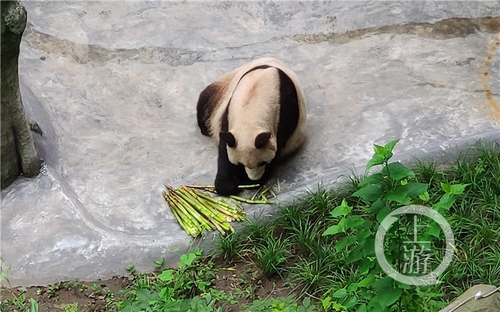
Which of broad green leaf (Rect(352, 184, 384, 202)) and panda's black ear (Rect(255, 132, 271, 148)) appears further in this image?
panda's black ear (Rect(255, 132, 271, 148))

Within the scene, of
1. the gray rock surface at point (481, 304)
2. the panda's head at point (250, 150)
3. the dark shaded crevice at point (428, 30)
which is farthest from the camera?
the dark shaded crevice at point (428, 30)

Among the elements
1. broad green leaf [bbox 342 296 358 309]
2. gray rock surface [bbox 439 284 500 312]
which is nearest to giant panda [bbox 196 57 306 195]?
broad green leaf [bbox 342 296 358 309]

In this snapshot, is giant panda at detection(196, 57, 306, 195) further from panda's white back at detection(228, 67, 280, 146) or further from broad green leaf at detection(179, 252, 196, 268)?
broad green leaf at detection(179, 252, 196, 268)

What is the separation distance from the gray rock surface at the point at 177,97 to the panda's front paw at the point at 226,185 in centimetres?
22

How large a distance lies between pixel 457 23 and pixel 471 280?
2.98m

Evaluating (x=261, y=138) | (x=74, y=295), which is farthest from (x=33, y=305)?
(x=261, y=138)

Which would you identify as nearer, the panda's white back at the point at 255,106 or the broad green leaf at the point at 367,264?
the broad green leaf at the point at 367,264

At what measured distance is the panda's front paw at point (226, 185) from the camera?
516cm

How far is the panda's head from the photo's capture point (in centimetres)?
503

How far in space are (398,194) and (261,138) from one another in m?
2.23

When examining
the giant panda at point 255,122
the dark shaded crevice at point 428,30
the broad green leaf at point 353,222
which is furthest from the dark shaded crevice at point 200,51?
the broad green leaf at point 353,222

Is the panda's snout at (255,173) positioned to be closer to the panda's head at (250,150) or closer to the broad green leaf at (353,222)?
the panda's head at (250,150)

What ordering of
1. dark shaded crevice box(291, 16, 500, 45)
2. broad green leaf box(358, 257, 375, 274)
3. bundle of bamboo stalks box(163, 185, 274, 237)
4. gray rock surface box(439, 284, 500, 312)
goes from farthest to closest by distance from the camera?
1. dark shaded crevice box(291, 16, 500, 45)
2. bundle of bamboo stalks box(163, 185, 274, 237)
3. broad green leaf box(358, 257, 375, 274)
4. gray rock surface box(439, 284, 500, 312)

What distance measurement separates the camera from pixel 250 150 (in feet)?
Answer: 16.7
